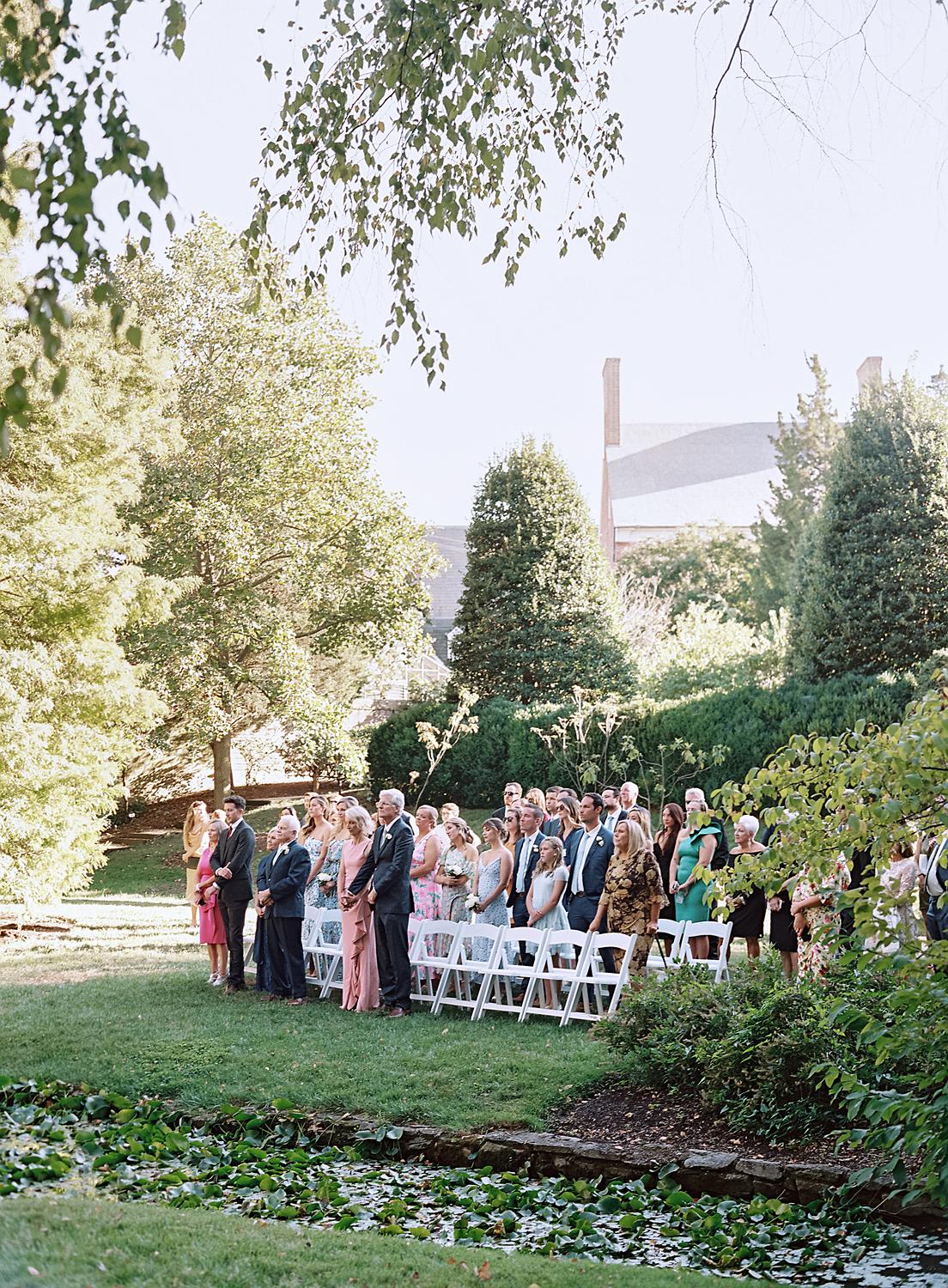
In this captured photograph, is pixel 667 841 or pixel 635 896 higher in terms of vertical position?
pixel 667 841

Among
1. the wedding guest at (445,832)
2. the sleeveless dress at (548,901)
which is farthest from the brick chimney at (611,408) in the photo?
the sleeveless dress at (548,901)

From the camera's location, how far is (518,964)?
13.0m

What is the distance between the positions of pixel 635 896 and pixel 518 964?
1.93 meters

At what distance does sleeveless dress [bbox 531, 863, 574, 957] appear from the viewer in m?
12.3

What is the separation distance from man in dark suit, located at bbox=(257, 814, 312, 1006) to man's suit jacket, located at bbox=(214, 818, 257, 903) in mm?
327

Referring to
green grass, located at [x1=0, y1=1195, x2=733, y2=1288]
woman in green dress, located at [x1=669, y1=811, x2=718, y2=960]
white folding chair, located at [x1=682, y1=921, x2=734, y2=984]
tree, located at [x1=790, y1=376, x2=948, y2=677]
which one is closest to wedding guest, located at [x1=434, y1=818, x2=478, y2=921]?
woman in green dress, located at [x1=669, y1=811, x2=718, y2=960]

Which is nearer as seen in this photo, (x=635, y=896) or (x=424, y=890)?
(x=635, y=896)

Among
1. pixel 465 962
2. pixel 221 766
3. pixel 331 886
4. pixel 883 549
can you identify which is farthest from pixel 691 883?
pixel 221 766

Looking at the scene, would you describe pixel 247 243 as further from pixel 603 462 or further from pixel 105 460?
pixel 603 462

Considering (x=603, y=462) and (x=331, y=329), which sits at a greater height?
→ (x=603, y=462)

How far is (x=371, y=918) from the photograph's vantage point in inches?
505

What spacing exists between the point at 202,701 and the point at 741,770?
1155 cm

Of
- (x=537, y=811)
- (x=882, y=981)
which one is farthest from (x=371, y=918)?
(x=882, y=981)

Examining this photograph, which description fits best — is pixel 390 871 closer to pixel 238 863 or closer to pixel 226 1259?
pixel 238 863
